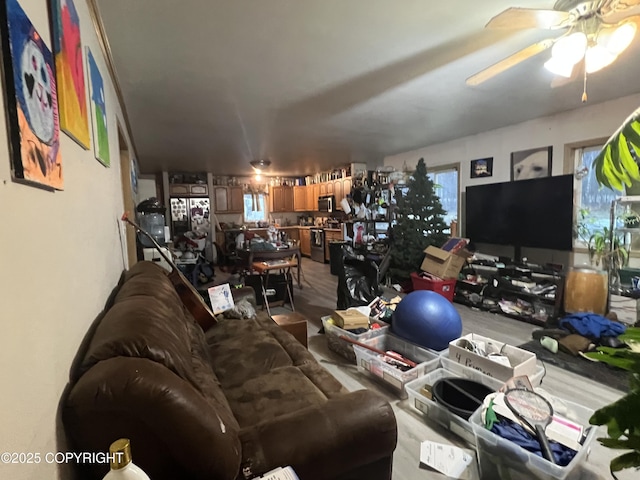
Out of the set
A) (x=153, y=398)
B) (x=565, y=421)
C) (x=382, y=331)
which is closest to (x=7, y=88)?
(x=153, y=398)

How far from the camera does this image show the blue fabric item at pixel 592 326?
108 inches

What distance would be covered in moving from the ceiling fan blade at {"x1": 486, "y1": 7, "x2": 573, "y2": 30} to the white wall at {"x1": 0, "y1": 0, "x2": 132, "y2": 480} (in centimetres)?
187

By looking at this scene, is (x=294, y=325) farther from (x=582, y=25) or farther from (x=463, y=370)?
(x=582, y=25)

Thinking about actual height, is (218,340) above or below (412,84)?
below

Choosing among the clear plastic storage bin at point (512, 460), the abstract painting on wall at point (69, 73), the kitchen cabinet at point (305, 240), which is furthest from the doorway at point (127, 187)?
the kitchen cabinet at point (305, 240)

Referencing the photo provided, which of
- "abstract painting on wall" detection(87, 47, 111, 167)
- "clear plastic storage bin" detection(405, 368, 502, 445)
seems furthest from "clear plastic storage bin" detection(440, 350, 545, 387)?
"abstract painting on wall" detection(87, 47, 111, 167)

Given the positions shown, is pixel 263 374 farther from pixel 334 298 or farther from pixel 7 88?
pixel 334 298

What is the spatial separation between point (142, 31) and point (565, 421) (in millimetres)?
3243

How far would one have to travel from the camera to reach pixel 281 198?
916 cm

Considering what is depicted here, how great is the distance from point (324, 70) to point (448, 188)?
3.60 meters

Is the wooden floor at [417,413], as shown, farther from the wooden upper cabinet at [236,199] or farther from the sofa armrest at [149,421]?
the wooden upper cabinet at [236,199]

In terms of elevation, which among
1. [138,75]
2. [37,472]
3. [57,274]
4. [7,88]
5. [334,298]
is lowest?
[334,298]

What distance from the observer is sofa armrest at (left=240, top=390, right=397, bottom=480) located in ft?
3.36

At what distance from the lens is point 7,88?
618 millimetres
